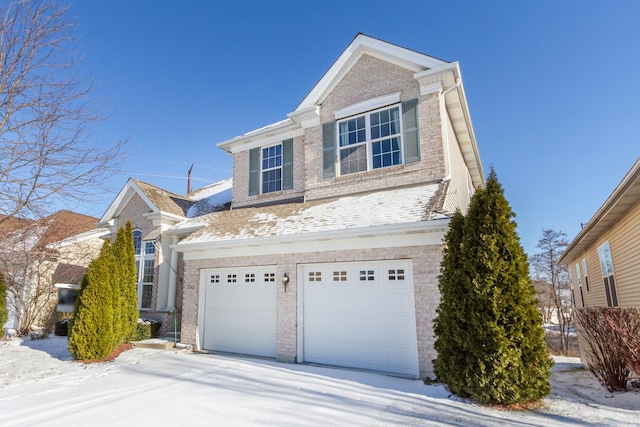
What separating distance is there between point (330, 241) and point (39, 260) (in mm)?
8004

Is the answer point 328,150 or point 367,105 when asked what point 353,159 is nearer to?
point 328,150

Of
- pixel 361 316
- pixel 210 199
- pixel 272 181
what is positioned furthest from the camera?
pixel 210 199

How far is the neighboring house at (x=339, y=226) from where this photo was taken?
7.56 m

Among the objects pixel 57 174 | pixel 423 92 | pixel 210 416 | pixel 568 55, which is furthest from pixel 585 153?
pixel 57 174

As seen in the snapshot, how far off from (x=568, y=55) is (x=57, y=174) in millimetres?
14847

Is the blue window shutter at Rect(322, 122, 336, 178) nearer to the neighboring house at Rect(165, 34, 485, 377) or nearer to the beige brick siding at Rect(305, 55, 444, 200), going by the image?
the neighboring house at Rect(165, 34, 485, 377)

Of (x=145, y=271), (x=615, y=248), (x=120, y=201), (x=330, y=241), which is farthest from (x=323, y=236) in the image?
(x=120, y=201)

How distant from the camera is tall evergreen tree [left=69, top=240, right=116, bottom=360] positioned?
8484mm

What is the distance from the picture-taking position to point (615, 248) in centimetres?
960

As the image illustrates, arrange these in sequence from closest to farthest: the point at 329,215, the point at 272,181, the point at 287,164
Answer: the point at 329,215
the point at 287,164
the point at 272,181

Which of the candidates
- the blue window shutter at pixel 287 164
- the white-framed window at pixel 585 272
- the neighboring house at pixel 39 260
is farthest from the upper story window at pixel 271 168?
the white-framed window at pixel 585 272

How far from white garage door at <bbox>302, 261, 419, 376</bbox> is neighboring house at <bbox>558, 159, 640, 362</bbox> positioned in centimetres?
464

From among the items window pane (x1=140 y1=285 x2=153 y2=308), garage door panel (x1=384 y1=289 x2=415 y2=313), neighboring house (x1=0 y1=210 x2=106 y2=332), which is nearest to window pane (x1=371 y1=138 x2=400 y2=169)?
garage door panel (x1=384 y1=289 x2=415 y2=313)

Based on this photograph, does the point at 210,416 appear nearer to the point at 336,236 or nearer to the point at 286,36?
the point at 336,236
